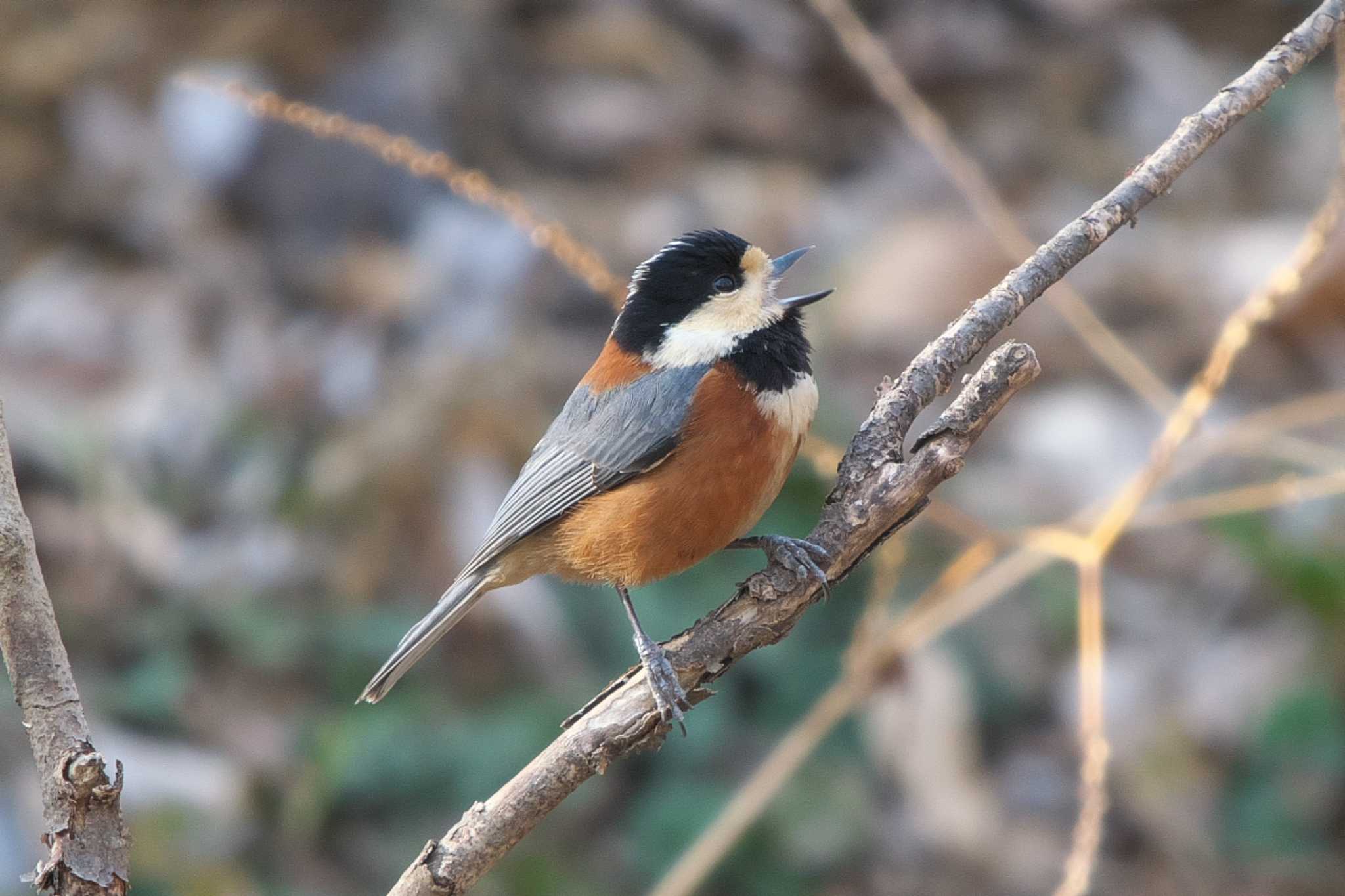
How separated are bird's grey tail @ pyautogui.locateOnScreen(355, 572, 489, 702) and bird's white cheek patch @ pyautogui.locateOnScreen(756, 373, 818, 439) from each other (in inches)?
30.6

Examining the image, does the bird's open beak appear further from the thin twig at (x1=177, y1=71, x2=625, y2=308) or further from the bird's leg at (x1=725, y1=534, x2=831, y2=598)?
the bird's leg at (x1=725, y1=534, x2=831, y2=598)

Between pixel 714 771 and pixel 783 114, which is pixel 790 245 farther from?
pixel 714 771

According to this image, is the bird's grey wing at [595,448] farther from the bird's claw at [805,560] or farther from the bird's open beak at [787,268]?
the bird's claw at [805,560]

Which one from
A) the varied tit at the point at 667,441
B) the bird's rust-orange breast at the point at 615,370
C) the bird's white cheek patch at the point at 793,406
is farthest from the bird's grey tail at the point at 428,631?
the bird's white cheek patch at the point at 793,406

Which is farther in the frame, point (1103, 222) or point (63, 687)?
point (1103, 222)

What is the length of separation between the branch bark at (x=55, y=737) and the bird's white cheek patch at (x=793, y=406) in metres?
1.38

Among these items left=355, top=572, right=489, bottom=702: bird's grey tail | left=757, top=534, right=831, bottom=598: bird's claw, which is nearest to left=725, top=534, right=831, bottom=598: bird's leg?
left=757, top=534, right=831, bottom=598: bird's claw

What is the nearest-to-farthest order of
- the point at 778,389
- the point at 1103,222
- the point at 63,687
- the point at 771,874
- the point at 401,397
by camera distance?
1. the point at 63,687
2. the point at 1103,222
3. the point at 778,389
4. the point at 771,874
5. the point at 401,397

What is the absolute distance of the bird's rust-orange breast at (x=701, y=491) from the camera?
2.76 metres

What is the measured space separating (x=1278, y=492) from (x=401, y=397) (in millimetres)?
3195

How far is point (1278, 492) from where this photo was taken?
3.51 m

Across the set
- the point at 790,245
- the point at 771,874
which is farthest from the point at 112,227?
the point at 771,874

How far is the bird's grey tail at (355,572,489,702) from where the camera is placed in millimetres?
3051

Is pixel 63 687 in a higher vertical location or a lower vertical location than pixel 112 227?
lower
